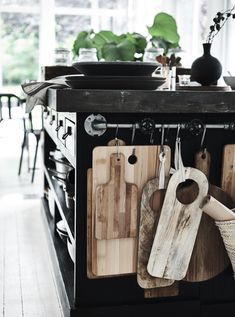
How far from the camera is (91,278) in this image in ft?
5.43

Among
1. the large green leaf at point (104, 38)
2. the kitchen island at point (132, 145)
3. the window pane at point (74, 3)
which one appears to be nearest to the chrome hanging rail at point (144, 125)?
the kitchen island at point (132, 145)

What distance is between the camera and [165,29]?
3.94 m

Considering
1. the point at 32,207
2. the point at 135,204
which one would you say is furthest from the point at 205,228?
the point at 32,207

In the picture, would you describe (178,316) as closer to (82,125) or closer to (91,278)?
(91,278)

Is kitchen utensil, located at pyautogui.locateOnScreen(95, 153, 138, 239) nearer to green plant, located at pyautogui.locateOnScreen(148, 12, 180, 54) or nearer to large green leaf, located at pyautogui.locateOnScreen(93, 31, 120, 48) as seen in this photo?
large green leaf, located at pyautogui.locateOnScreen(93, 31, 120, 48)

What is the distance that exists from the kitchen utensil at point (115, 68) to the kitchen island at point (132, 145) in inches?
5.1

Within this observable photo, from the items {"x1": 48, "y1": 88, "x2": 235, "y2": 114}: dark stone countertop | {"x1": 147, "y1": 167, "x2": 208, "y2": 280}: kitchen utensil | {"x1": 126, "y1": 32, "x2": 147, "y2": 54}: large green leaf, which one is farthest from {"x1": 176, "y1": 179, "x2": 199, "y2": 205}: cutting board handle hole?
{"x1": 126, "y1": 32, "x2": 147, "y2": 54}: large green leaf

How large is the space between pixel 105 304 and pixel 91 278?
0.11 m

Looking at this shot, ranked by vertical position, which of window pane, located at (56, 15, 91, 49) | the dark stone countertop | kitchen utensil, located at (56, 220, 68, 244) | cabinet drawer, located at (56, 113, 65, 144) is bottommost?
kitchen utensil, located at (56, 220, 68, 244)

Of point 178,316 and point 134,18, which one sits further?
point 134,18

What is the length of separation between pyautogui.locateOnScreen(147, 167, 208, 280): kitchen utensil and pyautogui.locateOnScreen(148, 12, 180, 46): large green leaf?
2477 millimetres

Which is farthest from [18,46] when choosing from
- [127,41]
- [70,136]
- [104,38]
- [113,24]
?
[70,136]

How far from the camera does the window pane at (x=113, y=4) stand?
731cm

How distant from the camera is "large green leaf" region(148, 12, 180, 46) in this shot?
3893 millimetres
